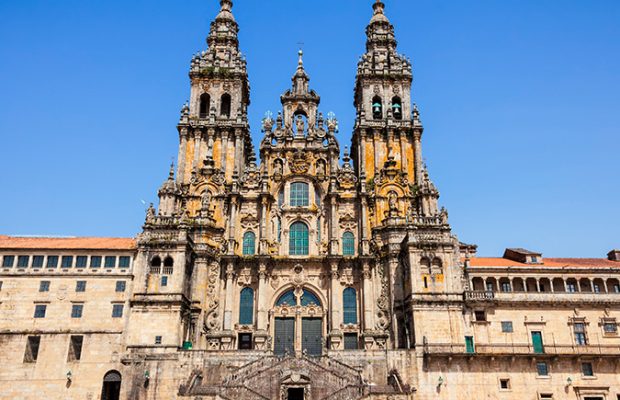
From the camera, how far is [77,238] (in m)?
48.4

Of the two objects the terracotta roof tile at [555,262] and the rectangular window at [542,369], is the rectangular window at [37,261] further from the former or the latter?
the rectangular window at [542,369]

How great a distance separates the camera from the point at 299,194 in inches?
2088

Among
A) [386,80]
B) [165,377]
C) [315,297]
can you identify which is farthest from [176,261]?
[386,80]

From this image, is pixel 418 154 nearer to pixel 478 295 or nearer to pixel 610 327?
pixel 478 295

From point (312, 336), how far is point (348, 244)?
8.78 metres

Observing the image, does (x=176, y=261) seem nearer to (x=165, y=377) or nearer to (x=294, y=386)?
(x=165, y=377)

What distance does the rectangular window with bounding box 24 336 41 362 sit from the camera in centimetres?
4272

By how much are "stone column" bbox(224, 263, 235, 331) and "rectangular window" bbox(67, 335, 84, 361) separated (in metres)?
11.2

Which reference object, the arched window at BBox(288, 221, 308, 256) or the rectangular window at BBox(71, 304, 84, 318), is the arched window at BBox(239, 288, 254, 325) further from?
the rectangular window at BBox(71, 304, 84, 318)

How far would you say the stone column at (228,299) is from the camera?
47406 mm

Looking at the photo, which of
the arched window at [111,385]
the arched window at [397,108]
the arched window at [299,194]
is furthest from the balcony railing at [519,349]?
the arched window at [397,108]

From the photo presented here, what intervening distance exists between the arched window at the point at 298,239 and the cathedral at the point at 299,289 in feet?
0.43

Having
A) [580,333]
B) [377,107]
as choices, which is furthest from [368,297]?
[377,107]

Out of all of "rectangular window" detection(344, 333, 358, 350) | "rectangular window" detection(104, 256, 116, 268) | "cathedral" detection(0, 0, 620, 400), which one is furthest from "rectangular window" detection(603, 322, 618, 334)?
"rectangular window" detection(104, 256, 116, 268)
